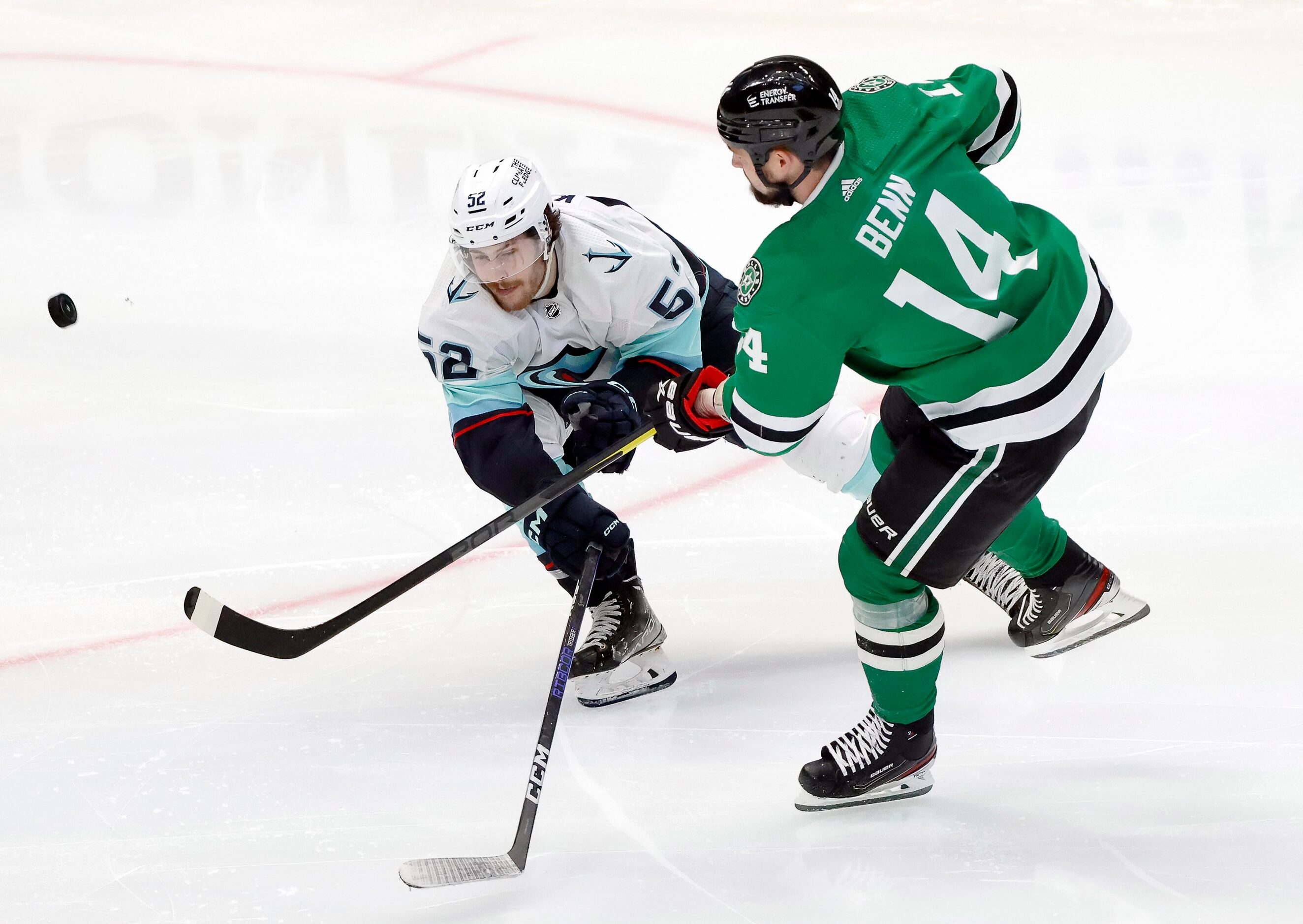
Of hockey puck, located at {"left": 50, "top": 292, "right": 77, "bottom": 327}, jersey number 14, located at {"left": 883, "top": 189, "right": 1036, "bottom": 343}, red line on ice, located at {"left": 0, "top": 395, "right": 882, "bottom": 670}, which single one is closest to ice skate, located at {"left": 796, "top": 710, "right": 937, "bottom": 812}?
jersey number 14, located at {"left": 883, "top": 189, "right": 1036, "bottom": 343}

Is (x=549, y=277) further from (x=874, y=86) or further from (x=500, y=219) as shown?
(x=874, y=86)

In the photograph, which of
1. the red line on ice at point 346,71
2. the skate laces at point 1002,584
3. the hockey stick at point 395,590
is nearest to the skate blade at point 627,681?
the hockey stick at point 395,590

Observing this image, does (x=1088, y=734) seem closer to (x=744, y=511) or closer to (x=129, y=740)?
(x=744, y=511)

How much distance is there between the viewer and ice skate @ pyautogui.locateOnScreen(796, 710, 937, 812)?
2.17 metres

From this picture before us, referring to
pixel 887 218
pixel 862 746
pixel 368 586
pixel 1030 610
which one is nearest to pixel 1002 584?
pixel 1030 610

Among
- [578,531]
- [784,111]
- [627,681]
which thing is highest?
[784,111]

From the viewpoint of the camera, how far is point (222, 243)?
15.4 feet

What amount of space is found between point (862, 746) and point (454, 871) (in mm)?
689

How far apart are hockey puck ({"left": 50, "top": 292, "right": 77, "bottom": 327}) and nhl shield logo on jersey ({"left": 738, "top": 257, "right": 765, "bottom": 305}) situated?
1.77m

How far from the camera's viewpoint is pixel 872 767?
216 centimetres

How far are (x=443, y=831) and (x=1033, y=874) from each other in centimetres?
95

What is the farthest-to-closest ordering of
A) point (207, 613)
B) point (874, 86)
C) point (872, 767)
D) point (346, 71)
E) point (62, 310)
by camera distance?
1. point (346, 71)
2. point (62, 310)
3. point (207, 613)
4. point (872, 767)
5. point (874, 86)

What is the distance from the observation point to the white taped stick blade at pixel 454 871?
197 centimetres

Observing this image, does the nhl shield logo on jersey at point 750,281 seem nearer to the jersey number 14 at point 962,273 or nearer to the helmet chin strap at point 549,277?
the jersey number 14 at point 962,273
